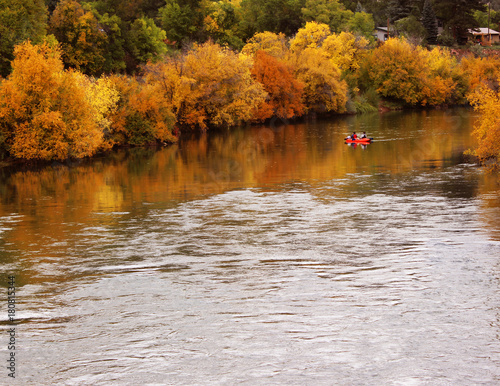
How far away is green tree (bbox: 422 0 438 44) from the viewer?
141 meters

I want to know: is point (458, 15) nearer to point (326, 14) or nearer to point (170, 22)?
point (326, 14)

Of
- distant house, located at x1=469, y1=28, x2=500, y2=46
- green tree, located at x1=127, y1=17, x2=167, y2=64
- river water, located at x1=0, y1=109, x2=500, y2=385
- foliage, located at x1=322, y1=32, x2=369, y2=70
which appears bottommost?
river water, located at x1=0, y1=109, x2=500, y2=385

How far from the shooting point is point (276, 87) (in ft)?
268

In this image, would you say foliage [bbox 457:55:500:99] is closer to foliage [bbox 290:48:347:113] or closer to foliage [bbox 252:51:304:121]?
foliage [bbox 290:48:347:113]

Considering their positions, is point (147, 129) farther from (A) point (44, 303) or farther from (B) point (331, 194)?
(A) point (44, 303)

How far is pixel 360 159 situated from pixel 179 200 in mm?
18495

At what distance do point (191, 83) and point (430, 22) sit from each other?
88451 mm

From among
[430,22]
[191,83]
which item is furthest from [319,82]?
[430,22]

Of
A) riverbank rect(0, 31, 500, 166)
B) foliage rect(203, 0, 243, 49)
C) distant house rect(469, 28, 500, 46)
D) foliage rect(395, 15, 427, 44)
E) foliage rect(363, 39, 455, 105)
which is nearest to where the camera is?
riverbank rect(0, 31, 500, 166)

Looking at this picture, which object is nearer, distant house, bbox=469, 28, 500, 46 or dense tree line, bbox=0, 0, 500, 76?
dense tree line, bbox=0, 0, 500, 76

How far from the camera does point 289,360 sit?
14.6m

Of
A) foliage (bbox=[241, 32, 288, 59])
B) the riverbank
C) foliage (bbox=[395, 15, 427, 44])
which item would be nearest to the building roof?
foliage (bbox=[395, 15, 427, 44])

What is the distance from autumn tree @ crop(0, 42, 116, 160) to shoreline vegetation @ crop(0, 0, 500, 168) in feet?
0.27

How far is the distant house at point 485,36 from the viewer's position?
495 ft
